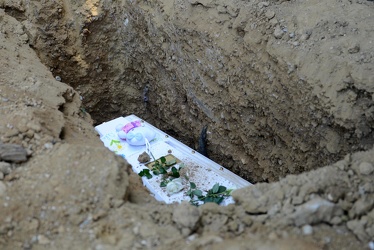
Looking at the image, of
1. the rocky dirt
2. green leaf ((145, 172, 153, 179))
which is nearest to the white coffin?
green leaf ((145, 172, 153, 179))

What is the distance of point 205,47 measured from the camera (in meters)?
4.04

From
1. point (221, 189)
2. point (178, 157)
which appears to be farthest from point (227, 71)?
point (221, 189)

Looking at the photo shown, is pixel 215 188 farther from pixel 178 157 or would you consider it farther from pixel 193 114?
pixel 193 114

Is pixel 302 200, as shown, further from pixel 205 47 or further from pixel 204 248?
pixel 205 47

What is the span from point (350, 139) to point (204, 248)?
5.09 ft

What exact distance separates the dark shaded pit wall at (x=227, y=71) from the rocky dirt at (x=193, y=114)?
1 cm

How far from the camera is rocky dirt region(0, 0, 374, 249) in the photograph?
215 centimetres

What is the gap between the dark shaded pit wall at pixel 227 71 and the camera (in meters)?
3.18

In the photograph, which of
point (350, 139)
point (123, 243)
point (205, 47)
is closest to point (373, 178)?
point (350, 139)

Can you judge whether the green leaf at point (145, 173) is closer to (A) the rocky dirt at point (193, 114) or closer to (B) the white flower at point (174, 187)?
(B) the white flower at point (174, 187)

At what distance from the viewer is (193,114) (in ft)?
14.4

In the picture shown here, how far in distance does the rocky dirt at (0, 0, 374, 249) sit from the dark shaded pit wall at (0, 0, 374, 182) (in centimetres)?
1

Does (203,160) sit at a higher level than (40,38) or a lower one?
lower

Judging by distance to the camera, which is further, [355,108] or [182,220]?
[355,108]
